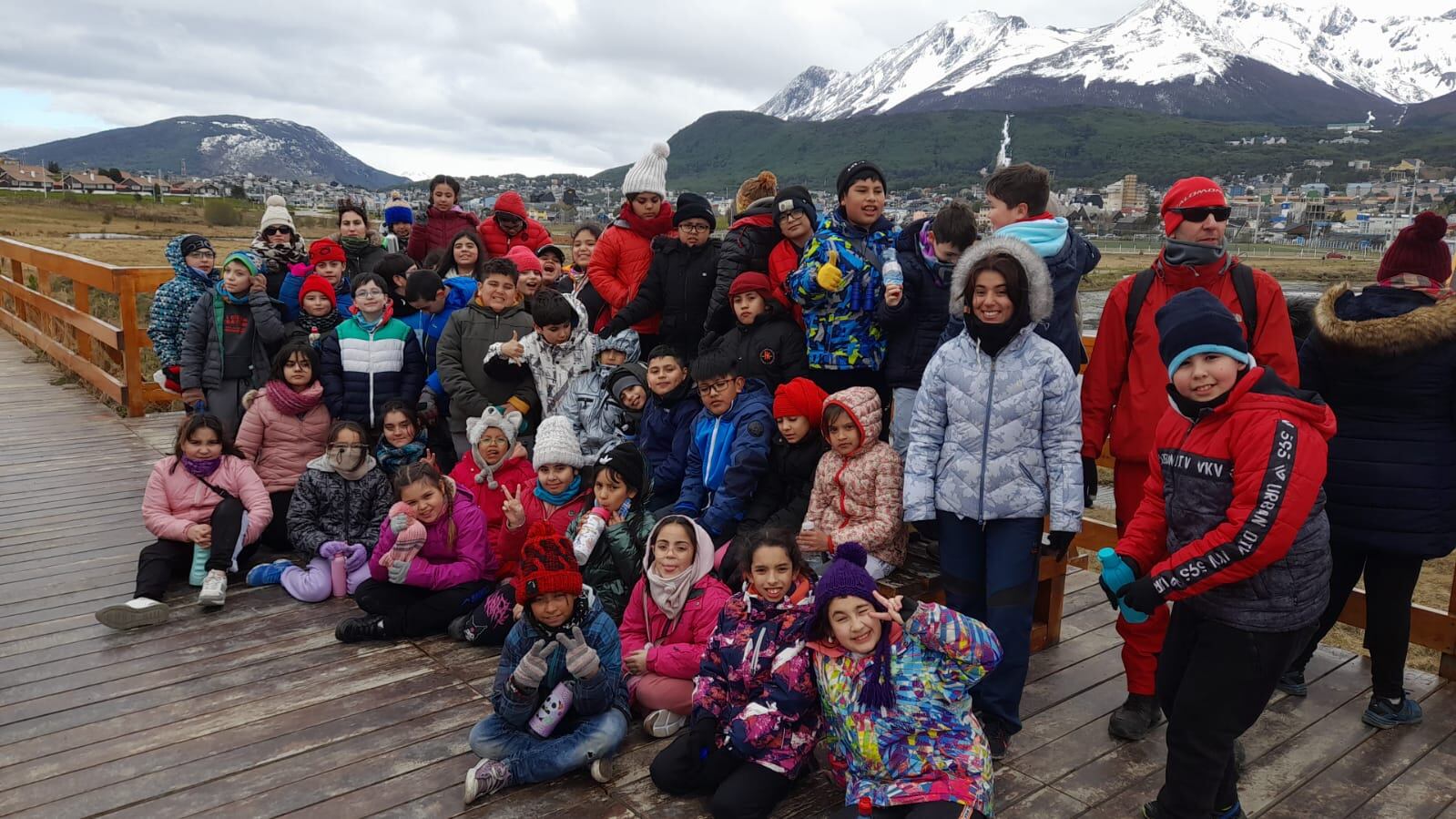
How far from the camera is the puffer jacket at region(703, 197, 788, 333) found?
14.8 ft

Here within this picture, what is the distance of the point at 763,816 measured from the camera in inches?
107

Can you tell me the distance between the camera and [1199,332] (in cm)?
230

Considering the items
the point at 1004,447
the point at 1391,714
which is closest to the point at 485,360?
the point at 1004,447

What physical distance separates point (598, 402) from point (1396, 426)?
11.0 ft

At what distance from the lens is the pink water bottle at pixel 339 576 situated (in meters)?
4.38

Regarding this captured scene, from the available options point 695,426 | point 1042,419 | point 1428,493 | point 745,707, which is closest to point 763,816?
point 745,707

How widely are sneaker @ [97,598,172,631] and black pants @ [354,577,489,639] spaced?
33.1 inches

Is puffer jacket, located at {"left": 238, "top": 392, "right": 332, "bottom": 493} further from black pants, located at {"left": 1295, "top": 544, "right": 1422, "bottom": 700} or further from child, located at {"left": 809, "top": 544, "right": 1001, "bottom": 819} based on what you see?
black pants, located at {"left": 1295, "top": 544, "right": 1422, "bottom": 700}

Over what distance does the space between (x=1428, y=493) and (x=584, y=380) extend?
3.57 m

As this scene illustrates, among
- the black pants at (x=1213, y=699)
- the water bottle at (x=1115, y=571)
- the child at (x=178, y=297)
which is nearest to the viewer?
the black pants at (x=1213, y=699)

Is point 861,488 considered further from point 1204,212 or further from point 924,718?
point 1204,212

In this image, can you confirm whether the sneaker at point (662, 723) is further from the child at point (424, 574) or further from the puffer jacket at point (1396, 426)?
the puffer jacket at point (1396, 426)

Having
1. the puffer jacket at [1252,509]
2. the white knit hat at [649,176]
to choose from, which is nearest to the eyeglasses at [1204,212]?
the puffer jacket at [1252,509]

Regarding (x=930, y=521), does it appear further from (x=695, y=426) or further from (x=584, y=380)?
(x=584, y=380)
